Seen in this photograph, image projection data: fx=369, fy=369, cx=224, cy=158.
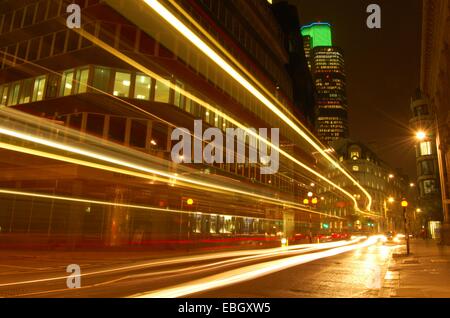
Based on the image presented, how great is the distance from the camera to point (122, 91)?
27.5m

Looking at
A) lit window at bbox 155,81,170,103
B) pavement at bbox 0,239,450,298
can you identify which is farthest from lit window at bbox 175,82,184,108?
pavement at bbox 0,239,450,298

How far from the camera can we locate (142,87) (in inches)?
1100

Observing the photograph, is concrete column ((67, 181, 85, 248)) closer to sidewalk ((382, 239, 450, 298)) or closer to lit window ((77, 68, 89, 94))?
lit window ((77, 68, 89, 94))

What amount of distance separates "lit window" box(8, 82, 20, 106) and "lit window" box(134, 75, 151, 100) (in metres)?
10.7

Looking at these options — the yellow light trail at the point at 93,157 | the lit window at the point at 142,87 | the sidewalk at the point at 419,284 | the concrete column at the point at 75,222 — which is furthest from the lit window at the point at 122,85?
the sidewalk at the point at 419,284

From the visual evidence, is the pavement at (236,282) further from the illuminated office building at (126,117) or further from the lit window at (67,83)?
the lit window at (67,83)

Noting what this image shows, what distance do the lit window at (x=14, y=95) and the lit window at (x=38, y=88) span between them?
2394mm

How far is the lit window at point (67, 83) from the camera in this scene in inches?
1065

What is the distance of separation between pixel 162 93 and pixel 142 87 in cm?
155
